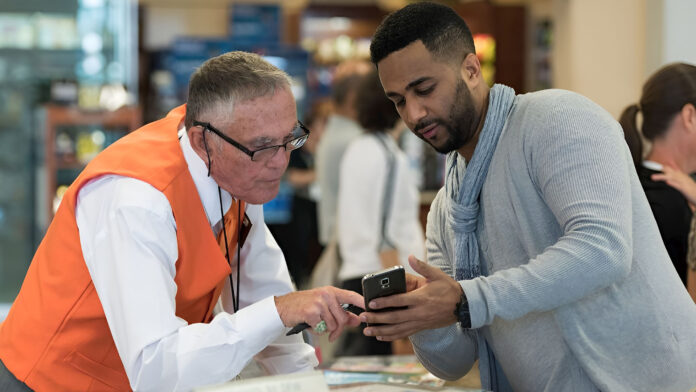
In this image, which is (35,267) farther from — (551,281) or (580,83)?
(580,83)

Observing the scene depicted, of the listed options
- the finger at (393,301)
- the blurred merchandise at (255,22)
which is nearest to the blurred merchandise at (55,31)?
the blurred merchandise at (255,22)

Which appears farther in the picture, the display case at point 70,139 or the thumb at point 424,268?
the display case at point 70,139

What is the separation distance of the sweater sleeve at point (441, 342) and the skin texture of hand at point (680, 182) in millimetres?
1010

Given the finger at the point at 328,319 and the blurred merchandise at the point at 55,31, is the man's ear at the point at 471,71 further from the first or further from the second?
the blurred merchandise at the point at 55,31

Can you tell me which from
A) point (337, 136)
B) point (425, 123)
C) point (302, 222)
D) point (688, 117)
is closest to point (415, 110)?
point (425, 123)

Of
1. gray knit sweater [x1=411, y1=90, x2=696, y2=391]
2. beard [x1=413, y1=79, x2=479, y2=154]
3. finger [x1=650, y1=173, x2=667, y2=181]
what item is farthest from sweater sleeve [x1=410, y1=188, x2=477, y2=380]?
finger [x1=650, y1=173, x2=667, y2=181]

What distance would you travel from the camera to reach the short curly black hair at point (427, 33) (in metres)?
1.84

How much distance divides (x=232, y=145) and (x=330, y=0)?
9.97 m

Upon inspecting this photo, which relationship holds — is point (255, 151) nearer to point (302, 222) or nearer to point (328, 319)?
point (328, 319)

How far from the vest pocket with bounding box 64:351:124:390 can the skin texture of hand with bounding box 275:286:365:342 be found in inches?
16.7

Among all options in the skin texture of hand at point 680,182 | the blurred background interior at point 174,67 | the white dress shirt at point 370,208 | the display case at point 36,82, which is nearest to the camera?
the skin texture of hand at point 680,182

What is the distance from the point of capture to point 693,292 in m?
2.62

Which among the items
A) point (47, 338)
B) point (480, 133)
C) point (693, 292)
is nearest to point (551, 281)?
point (480, 133)

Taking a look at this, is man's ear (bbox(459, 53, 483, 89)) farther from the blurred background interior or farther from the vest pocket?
the blurred background interior
